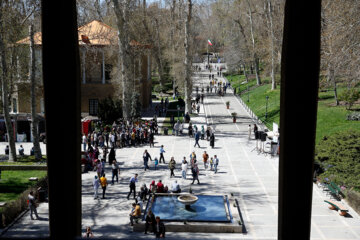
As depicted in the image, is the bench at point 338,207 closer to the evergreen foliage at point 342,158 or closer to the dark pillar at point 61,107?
the evergreen foliage at point 342,158

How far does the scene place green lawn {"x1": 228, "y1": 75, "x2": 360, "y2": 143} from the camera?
2662 cm

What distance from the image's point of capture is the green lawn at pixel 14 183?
16.9 meters

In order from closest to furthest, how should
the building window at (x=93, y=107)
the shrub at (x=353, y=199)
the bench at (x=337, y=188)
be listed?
the shrub at (x=353, y=199) → the bench at (x=337, y=188) → the building window at (x=93, y=107)

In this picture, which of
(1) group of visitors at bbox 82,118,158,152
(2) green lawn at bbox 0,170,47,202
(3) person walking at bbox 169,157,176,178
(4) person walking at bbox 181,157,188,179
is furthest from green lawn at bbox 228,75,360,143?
(2) green lawn at bbox 0,170,47,202

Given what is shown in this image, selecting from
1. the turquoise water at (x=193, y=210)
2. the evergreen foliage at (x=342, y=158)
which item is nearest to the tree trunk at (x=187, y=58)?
the evergreen foliage at (x=342, y=158)

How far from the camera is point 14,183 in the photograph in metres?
18.7

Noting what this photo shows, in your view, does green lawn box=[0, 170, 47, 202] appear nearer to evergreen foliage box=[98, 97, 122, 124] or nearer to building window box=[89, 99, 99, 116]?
evergreen foliage box=[98, 97, 122, 124]

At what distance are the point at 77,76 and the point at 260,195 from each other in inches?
638

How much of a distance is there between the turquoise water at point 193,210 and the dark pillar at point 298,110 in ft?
41.0

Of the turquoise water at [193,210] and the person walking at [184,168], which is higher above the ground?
the person walking at [184,168]

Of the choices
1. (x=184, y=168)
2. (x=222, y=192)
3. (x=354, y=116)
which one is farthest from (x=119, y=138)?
(x=354, y=116)

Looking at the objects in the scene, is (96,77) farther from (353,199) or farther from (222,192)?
(353,199)

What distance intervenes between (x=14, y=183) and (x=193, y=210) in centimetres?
900

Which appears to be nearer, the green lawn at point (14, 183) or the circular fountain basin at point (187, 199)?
the circular fountain basin at point (187, 199)
